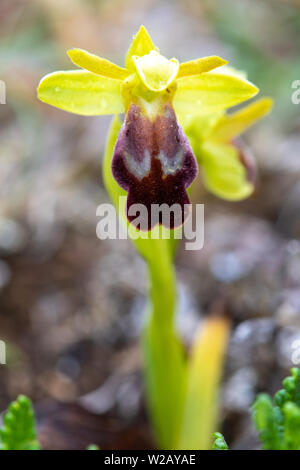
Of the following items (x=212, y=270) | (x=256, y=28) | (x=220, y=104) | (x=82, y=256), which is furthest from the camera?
(x=256, y=28)

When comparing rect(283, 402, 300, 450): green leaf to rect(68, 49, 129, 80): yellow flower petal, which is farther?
rect(68, 49, 129, 80): yellow flower petal

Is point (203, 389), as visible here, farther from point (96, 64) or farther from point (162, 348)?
point (96, 64)

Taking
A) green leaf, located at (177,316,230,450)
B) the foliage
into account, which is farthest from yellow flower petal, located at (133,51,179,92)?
green leaf, located at (177,316,230,450)

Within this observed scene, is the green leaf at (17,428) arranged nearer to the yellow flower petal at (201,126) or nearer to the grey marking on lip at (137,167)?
the grey marking on lip at (137,167)

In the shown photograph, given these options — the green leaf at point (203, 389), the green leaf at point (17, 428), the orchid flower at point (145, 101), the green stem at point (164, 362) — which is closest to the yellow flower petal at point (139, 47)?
the orchid flower at point (145, 101)

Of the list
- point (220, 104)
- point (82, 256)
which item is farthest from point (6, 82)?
point (220, 104)

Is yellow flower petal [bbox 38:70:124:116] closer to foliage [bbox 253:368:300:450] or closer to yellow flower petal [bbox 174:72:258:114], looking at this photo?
yellow flower petal [bbox 174:72:258:114]
